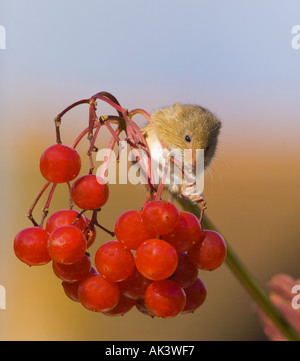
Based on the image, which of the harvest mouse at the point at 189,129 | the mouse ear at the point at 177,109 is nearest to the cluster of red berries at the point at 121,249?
the harvest mouse at the point at 189,129

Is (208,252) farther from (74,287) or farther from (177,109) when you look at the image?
(177,109)

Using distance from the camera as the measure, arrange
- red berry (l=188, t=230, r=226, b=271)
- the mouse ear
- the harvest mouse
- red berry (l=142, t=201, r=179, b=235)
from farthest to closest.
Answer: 1. the mouse ear
2. the harvest mouse
3. red berry (l=188, t=230, r=226, b=271)
4. red berry (l=142, t=201, r=179, b=235)

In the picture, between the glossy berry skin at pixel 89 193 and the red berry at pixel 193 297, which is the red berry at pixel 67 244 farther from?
the red berry at pixel 193 297

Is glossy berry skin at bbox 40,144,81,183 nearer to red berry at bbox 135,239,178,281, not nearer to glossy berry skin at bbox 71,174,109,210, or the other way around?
glossy berry skin at bbox 71,174,109,210

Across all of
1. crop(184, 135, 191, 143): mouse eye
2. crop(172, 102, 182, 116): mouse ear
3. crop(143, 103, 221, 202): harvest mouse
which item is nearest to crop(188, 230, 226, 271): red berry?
crop(143, 103, 221, 202): harvest mouse

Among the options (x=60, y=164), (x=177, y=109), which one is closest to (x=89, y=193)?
(x=60, y=164)
